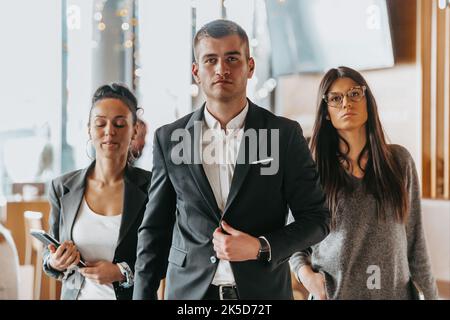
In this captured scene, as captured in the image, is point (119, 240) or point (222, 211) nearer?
point (222, 211)

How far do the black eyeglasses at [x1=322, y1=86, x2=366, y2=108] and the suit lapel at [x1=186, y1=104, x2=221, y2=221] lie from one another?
13.1 inches

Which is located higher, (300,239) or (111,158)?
(111,158)

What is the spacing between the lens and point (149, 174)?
1.39m

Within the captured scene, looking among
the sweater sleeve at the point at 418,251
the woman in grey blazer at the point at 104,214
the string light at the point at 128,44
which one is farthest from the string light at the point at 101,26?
the sweater sleeve at the point at 418,251

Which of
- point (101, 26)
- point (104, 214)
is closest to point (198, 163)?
point (104, 214)

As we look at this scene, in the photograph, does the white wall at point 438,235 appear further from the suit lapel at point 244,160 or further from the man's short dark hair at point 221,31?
the man's short dark hair at point 221,31

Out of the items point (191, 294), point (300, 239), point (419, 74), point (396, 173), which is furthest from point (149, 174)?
point (419, 74)

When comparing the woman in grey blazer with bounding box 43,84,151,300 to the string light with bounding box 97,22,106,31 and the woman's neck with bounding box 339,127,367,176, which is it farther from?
the woman's neck with bounding box 339,127,367,176

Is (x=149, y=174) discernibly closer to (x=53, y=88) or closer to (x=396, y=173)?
(x=53, y=88)

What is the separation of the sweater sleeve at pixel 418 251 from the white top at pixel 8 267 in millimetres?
1105

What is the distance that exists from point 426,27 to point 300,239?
2.16ft

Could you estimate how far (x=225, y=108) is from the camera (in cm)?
124

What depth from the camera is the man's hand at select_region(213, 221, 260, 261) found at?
1122mm

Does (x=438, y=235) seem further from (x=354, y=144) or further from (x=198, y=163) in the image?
(x=198, y=163)
